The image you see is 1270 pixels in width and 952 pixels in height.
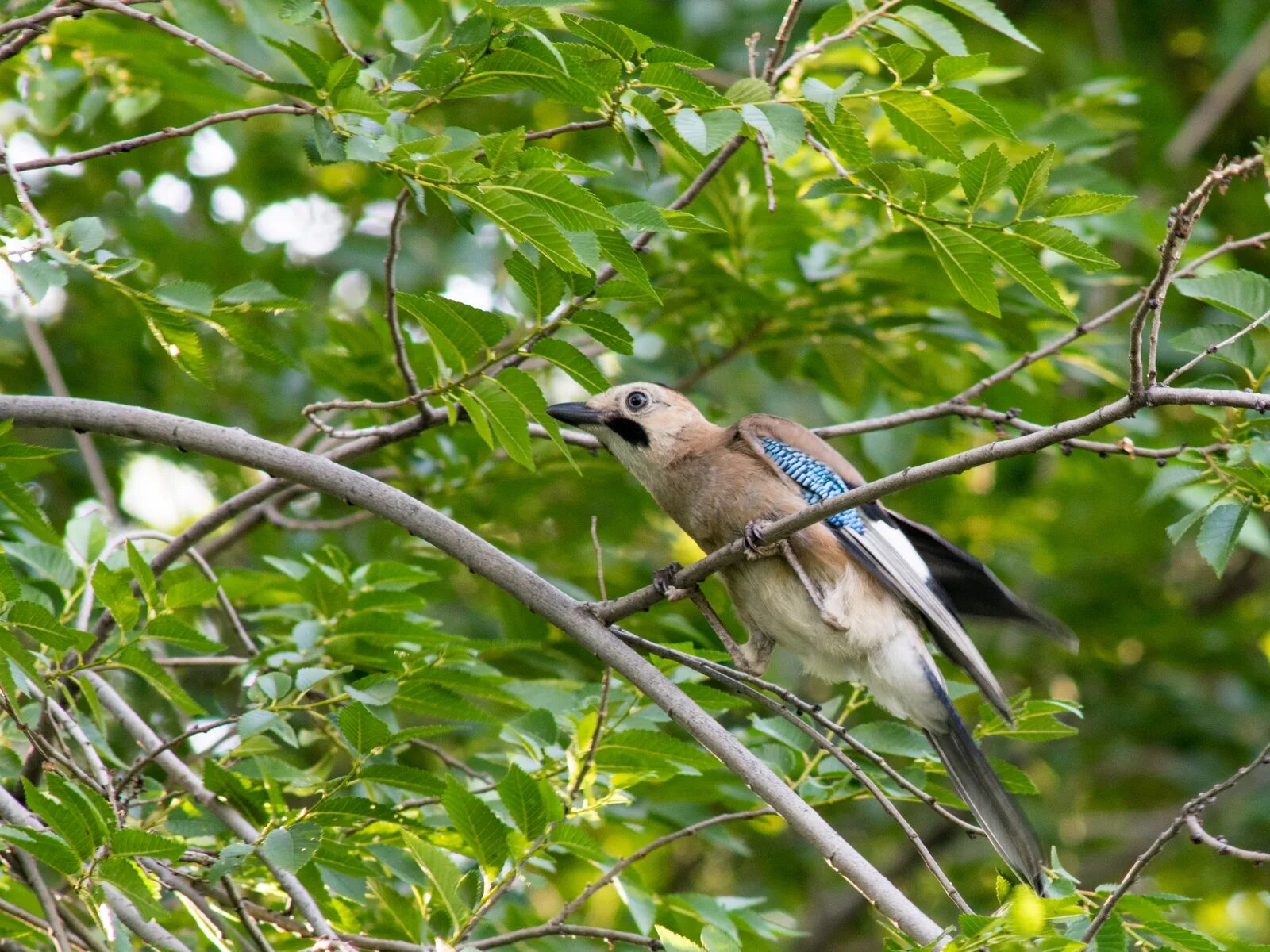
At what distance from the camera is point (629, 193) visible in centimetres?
456

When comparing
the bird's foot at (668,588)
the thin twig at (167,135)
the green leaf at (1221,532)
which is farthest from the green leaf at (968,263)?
the thin twig at (167,135)

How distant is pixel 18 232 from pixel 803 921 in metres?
6.77

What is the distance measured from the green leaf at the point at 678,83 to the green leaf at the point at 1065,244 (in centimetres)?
79

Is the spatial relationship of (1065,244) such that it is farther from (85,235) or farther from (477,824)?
(85,235)

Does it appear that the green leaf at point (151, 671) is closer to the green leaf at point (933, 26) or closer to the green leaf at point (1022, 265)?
the green leaf at point (1022, 265)

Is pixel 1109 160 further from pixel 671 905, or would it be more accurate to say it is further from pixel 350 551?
pixel 671 905

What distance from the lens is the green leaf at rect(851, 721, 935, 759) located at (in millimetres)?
3734

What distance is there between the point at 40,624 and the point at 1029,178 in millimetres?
2382

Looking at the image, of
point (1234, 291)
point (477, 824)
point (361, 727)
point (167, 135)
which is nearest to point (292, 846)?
point (361, 727)

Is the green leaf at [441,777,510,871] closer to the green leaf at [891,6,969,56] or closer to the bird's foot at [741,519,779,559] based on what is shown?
the bird's foot at [741,519,779,559]

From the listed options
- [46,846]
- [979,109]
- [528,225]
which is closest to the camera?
[46,846]

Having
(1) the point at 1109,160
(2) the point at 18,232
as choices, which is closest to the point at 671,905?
(2) the point at 18,232

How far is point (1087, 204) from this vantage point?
2973 millimetres

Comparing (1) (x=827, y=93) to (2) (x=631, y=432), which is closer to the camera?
(1) (x=827, y=93)
